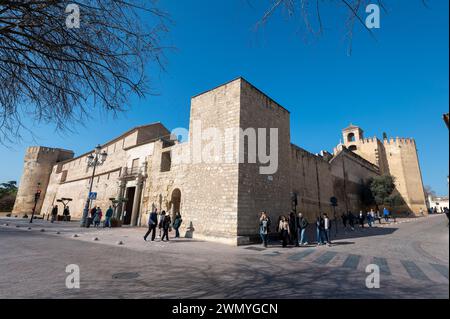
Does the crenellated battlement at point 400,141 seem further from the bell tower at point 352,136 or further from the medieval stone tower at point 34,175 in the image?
the medieval stone tower at point 34,175

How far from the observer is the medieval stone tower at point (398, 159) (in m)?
39.1

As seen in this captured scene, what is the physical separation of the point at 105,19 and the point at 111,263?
5.53m

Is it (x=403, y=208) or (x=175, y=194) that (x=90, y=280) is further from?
(x=403, y=208)

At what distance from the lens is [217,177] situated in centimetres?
1227

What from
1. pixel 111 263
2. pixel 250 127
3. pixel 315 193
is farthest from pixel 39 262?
pixel 315 193

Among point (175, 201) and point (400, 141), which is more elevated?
point (400, 141)

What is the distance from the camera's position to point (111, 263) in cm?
596

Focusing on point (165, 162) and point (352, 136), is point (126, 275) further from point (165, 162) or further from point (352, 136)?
point (352, 136)

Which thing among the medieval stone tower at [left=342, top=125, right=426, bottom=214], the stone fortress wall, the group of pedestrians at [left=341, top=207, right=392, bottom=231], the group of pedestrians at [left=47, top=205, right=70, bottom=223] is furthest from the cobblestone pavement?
the medieval stone tower at [left=342, top=125, right=426, bottom=214]

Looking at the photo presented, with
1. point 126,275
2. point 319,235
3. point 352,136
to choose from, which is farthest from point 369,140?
point 126,275

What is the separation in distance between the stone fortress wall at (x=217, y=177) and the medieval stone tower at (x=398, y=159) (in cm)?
63

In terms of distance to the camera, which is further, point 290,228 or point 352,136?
point 352,136

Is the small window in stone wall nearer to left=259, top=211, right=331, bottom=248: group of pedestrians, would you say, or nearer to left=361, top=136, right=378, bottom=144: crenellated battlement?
left=259, top=211, right=331, bottom=248: group of pedestrians

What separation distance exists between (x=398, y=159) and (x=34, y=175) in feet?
209
